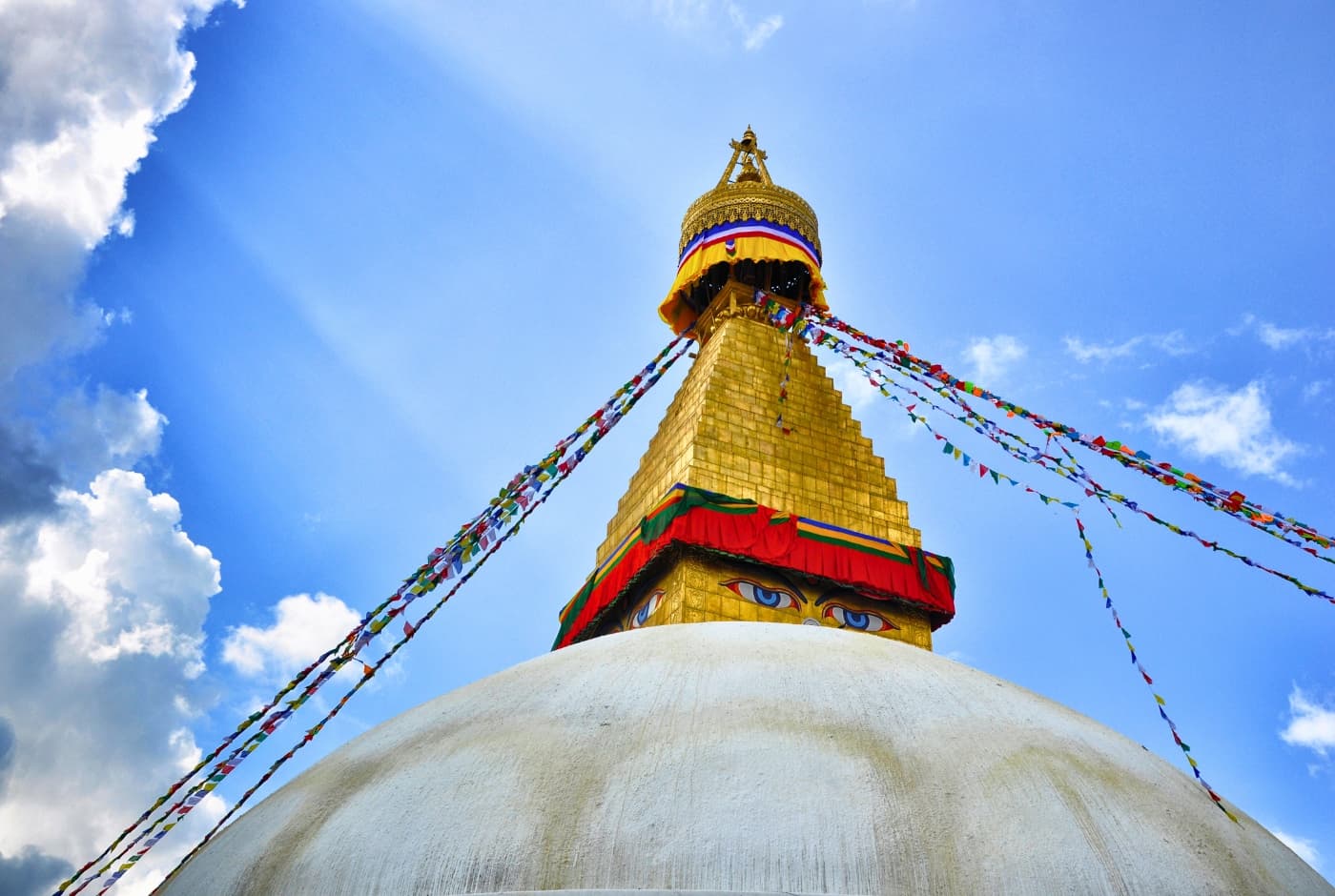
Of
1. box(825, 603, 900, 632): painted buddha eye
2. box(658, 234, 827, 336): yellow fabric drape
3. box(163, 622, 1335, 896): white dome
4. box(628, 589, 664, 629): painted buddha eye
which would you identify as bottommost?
box(163, 622, 1335, 896): white dome

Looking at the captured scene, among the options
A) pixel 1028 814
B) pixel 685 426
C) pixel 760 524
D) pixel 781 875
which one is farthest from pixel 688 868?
pixel 685 426

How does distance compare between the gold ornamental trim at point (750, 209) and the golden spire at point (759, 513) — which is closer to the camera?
the golden spire at point (759, 513)

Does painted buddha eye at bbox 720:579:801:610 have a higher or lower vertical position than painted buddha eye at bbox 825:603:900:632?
lower

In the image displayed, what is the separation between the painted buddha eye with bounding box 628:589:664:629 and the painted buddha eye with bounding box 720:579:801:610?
0.58 meters

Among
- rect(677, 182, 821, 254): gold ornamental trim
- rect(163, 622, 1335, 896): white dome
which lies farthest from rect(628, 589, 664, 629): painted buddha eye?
rect(677, 182, 821, 254): gold ornamental trim

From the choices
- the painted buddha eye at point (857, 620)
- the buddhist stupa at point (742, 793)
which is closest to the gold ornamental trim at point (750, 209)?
the painted buddha eye at point (857, 620)

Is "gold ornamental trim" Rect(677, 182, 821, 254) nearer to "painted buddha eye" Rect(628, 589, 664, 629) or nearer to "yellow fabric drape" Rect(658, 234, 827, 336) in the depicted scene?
"yellow fabric drape" Rect(658, 234, 827, 336)

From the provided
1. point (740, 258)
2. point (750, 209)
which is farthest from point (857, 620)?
point (750, 209)

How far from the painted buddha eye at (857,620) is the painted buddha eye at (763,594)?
1.04 ft

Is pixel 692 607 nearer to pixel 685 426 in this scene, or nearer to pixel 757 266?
pixel 685 426

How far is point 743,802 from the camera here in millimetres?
2979

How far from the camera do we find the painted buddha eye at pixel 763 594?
316 inches

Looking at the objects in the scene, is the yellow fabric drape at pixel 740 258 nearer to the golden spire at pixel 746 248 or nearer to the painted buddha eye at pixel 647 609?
the golden spire at pixel 746 248

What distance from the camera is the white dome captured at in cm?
286
